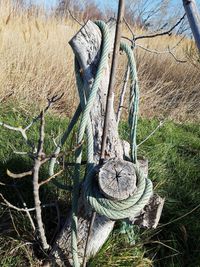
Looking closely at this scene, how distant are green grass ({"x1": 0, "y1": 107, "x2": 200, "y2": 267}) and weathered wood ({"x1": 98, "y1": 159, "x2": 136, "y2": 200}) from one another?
0.52m

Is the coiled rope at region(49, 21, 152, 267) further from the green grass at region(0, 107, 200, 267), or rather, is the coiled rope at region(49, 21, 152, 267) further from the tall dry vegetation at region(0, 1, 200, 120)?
the tall dry vegetation at region(0, 1, 200, 120)

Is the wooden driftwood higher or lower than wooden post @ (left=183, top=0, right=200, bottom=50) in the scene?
lower

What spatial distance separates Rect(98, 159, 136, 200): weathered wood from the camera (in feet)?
5.54

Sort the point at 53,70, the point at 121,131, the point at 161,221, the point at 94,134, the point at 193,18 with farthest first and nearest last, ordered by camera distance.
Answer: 1. the point at 53,70
2. the point at 121,131
3. the point at 161,221
4. the point at 94,134
5. the point at 193,18

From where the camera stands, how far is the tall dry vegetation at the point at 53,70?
4.86 m

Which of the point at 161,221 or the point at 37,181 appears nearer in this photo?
the point at 37,181

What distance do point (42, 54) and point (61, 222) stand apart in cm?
343

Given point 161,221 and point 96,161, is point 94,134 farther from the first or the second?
point 161,221

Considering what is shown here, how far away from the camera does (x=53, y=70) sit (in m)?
5.29

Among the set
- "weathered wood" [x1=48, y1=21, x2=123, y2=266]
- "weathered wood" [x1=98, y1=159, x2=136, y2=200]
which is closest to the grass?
"weathered wood" [x1=48, y1=21, x2=123, y2=266]

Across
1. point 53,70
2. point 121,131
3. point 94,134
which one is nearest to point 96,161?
point 94,134

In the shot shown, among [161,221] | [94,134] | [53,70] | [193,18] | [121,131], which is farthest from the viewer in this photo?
[53,70]

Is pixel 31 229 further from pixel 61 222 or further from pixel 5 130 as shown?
pixel 5 130

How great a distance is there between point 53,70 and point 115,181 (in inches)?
148
